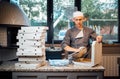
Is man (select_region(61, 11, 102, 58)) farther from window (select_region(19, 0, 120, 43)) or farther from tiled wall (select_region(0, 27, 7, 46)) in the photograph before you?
window (select_region(19, 0, 120, 43))

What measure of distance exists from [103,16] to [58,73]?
3.05 m

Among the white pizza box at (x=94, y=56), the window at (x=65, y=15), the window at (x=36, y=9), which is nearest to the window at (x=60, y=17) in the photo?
the window at (x=65, y=15)

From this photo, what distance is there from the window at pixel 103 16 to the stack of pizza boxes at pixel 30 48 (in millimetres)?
2791

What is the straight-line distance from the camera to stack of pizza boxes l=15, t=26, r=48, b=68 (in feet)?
7.86

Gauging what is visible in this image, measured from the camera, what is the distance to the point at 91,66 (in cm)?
237

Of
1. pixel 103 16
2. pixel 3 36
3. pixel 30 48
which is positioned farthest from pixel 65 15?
pixel 30 48

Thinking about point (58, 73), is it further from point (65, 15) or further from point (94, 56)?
point (65, 15)

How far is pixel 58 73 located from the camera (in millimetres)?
2324

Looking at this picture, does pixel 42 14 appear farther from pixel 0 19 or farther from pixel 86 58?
pixel 86 58

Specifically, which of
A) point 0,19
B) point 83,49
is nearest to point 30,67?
point 83,49

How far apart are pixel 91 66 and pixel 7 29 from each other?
1.69 metres

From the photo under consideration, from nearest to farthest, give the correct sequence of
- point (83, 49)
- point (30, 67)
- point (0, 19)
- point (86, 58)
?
1. point (30, 67)
2. point (83, 49)
3. point (86, 58)
4. point (0, 19)

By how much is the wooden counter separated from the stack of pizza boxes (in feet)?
0.29

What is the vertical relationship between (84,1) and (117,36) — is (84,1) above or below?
above
